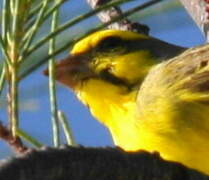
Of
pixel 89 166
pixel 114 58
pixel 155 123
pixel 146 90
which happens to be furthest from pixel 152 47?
pixel 89 166

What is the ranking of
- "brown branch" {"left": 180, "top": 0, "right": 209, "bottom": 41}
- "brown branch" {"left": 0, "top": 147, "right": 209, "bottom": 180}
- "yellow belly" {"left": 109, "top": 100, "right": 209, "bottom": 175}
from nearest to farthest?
"brown branch" {"left": 0, "top": 147, "right": 209, "bottom": 180}, "yellow belly" {"left": 109, "top": 100, "right": 209, "bottom": 175}, "brown branch" {"left": 180, "top": 0, "right": 209, "bottom": 41}

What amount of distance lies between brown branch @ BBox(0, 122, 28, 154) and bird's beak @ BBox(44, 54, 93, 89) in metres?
0.81

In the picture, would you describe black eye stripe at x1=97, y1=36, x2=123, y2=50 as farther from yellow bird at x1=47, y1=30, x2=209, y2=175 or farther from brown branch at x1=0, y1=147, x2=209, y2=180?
brown branch at x1=0, y1=147, x2=209, y2=180

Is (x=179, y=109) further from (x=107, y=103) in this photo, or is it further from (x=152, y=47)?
(x=152, y=47)

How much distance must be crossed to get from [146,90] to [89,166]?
0.87m

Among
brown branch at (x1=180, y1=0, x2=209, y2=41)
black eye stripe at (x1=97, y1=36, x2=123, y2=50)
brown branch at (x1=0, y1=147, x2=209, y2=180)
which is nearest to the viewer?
brown branch at (x1=0, y1=147, x2=209, y2=180)

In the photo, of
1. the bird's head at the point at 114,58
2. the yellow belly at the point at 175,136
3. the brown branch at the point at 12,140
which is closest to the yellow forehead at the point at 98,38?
the bird's head at the point at 114,58

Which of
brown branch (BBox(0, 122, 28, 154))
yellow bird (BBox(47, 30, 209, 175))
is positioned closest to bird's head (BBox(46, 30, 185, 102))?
yellow bird (BBox(47, 30, 209, 175))

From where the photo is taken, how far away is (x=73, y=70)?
1876mm

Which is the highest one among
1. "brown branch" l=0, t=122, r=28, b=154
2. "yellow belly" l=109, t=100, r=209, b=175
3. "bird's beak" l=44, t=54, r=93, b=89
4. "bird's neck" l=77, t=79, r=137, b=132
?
"brown branch" l=0, t=122, r=28, b=154

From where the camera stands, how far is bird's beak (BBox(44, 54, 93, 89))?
1.80 metres

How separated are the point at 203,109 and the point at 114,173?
73 cm

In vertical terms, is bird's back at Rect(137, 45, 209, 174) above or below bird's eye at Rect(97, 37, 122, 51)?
below

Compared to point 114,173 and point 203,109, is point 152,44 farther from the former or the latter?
point 114,173
